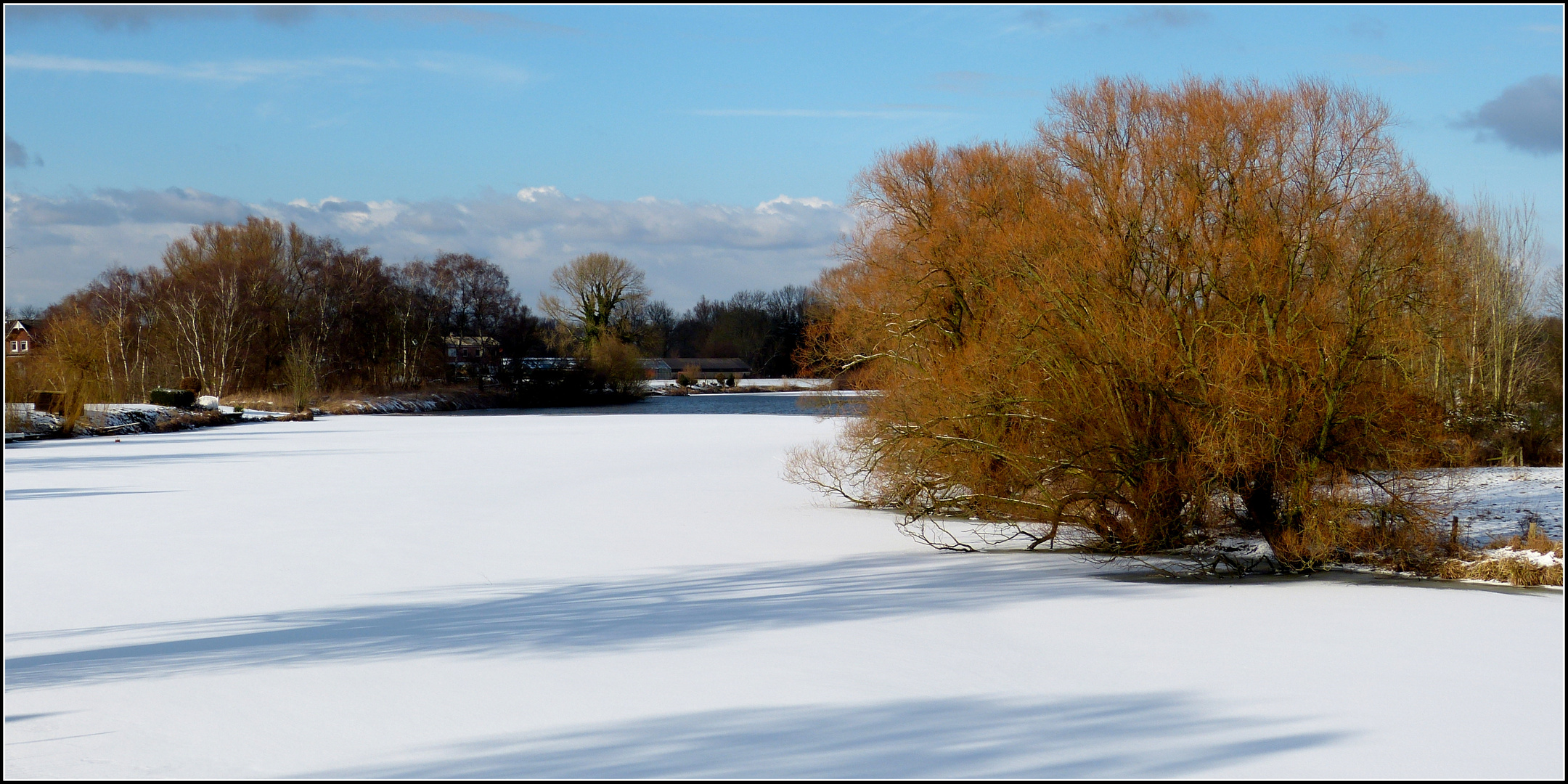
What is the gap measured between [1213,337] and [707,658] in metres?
5.82

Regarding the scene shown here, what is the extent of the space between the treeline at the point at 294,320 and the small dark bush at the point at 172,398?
4.56 ft

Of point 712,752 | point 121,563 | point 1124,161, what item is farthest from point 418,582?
point 1124,161

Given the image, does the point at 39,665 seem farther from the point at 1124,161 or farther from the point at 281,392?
the point at 281,392

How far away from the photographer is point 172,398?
35.3 metres

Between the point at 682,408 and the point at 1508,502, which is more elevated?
the point at 682,408

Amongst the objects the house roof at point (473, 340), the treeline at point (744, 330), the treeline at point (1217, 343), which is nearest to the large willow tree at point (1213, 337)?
the treeline at point (1217, 343)

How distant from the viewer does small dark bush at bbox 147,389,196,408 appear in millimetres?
35344

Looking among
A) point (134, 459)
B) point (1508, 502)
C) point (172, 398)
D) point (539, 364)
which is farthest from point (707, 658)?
point (539, 364)

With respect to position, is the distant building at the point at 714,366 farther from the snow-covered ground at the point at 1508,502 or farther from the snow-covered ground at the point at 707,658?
the snow-covered ground at the point at 707,658

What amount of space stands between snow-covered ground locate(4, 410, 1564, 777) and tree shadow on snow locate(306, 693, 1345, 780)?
2cm

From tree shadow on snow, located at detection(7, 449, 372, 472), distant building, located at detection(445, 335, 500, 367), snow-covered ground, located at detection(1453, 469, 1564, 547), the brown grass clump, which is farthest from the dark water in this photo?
the brown grass clump

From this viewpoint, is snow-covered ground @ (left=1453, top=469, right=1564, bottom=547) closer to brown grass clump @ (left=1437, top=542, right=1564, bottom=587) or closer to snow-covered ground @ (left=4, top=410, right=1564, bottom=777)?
snow-covered ground @ (left=4, top=410, right=1564, bottom=777)

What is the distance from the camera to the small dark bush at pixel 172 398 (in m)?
35.3

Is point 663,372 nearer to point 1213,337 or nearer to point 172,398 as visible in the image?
point 172,398
